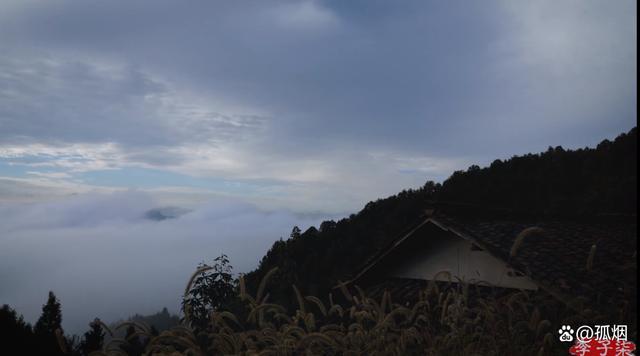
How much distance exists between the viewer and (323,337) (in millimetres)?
3939

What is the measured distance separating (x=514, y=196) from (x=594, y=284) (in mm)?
13234

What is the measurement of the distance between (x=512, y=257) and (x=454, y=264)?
2857mm

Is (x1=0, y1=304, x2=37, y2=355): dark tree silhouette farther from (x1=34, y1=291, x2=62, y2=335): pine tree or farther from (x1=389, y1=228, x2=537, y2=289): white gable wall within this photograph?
(x1=389, y1=228, x2=537, y2=289): white gable wall

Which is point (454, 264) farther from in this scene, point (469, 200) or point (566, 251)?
point (469, 200)

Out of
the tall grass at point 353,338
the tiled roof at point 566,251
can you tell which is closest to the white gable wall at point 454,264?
the tiled roof at point 566,251

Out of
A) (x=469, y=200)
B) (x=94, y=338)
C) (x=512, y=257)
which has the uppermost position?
(x=469, y=200)

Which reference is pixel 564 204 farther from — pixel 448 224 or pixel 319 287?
pixel 448 224

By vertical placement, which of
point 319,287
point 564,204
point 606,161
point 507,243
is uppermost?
point 606,161

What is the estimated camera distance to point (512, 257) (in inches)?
351

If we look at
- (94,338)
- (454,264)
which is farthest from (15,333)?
(454,264)

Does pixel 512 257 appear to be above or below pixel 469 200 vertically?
below

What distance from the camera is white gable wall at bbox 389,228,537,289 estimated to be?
1075cm

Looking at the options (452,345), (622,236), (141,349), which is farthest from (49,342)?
(622,236)

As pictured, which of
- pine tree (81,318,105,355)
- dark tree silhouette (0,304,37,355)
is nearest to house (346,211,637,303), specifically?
pine tree (81,318,105,355)
